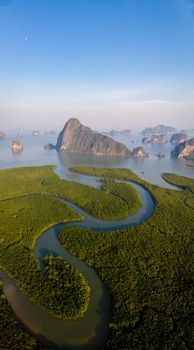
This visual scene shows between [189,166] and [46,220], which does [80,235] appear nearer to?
[46,220]

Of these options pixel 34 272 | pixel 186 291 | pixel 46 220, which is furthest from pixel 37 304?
pixel 46 220

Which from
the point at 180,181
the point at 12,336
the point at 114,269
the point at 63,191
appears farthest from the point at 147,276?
the point at 180,181

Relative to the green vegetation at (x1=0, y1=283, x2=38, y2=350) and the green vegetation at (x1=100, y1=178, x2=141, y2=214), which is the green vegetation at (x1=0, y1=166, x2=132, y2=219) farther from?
the green vegetation at (x1=0, y1=283, x2=38, y2=350)

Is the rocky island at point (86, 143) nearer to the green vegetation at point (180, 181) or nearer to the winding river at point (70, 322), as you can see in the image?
the green vegetation at point (180, 181)

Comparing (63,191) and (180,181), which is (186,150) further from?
(63,191)

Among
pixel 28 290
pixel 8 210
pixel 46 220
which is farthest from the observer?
pixel 8 210

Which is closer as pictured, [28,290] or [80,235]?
[28,290]

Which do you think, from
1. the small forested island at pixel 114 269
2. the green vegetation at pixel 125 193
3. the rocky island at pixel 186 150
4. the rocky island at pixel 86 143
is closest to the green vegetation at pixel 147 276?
the small forested island at pixel 114 269
